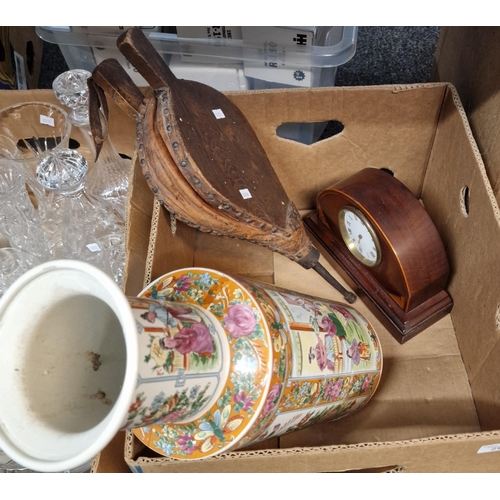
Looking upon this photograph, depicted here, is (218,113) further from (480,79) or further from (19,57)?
(19,57)

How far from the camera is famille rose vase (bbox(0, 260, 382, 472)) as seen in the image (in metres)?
0.36

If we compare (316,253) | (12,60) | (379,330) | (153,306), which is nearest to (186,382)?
(153,306)

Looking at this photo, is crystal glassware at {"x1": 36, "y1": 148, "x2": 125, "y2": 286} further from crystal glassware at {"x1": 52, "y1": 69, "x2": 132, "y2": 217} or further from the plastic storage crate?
the plastic storage crate

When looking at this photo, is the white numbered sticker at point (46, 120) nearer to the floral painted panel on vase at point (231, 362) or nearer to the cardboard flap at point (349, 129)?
the cardboard flap at point (349, 129)

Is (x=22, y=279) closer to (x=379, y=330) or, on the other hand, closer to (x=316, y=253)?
(x=316, y=253)

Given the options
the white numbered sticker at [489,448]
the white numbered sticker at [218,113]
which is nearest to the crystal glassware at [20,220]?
the white numbered sticker at [218,113]

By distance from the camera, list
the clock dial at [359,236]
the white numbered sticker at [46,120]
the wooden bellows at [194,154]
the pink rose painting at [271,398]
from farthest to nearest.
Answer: the white numbered sticker at [46,120], the clock dial at [359,236], the wooden bellows at [194,154], the pink rose painting at [271,398]

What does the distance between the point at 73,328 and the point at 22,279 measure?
6 cm

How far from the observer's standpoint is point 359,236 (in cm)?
73

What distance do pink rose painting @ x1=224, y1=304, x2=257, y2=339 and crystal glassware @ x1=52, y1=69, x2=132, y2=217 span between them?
0.41m

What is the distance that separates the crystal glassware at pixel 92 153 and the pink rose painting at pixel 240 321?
407 mm

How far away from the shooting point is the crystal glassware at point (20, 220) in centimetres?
76

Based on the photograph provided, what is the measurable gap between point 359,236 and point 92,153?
464 mm

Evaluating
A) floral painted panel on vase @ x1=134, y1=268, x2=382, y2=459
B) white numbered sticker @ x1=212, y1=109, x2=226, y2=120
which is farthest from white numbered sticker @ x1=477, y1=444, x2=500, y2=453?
white numbered sticker @ x1=212, y1=109, x2=226, y2=120
